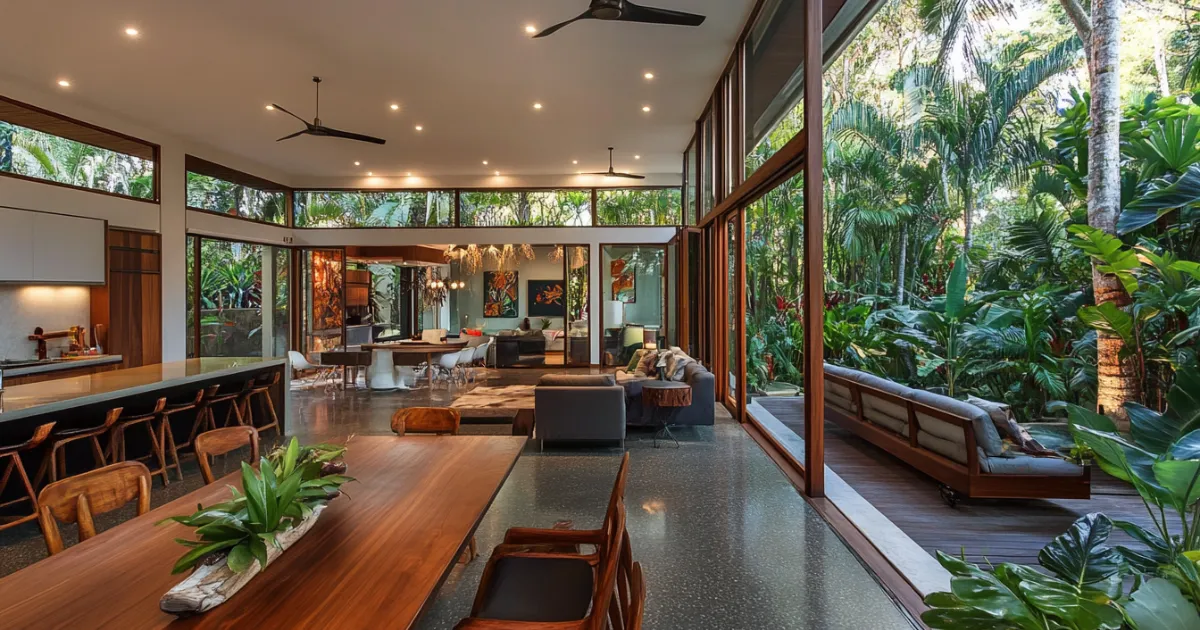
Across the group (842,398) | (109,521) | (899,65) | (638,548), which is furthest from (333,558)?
(899,65)

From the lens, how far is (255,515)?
1406mm

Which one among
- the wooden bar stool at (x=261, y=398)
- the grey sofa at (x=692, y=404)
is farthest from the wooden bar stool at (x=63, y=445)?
the grey sofa at (x=692, y=404)

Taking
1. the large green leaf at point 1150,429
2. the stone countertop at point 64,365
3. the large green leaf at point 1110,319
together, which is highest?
the large green leaf at point 1110,319

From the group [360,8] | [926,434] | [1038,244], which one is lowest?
[926,434]

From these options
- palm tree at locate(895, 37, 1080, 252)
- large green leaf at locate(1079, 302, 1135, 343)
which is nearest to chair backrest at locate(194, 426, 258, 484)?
large green leaf at locate(1079, 302, 1135, 343)

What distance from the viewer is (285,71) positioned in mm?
6266

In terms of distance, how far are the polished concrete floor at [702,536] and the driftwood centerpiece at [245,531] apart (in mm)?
1230

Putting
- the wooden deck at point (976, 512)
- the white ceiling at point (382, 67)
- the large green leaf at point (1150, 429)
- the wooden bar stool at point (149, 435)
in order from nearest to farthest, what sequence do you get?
the large green leaf at point (1150, 429) < the wooden deck at point (976, 512) < the wooden bar stool at point (149, 435) < the white ceiling at point (382, 67)

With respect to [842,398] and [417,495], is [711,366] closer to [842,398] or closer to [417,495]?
[842,398]

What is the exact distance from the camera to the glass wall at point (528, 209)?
11.8 meters

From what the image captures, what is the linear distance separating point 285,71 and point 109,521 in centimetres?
489

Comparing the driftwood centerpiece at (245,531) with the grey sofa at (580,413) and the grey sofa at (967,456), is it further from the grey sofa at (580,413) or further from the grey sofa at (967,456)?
the grey sofa at (967,456)

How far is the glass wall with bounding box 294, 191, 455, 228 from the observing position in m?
11.9

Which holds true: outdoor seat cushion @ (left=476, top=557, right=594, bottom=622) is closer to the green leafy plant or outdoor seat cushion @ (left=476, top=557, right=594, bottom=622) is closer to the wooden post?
the green leafy plant
